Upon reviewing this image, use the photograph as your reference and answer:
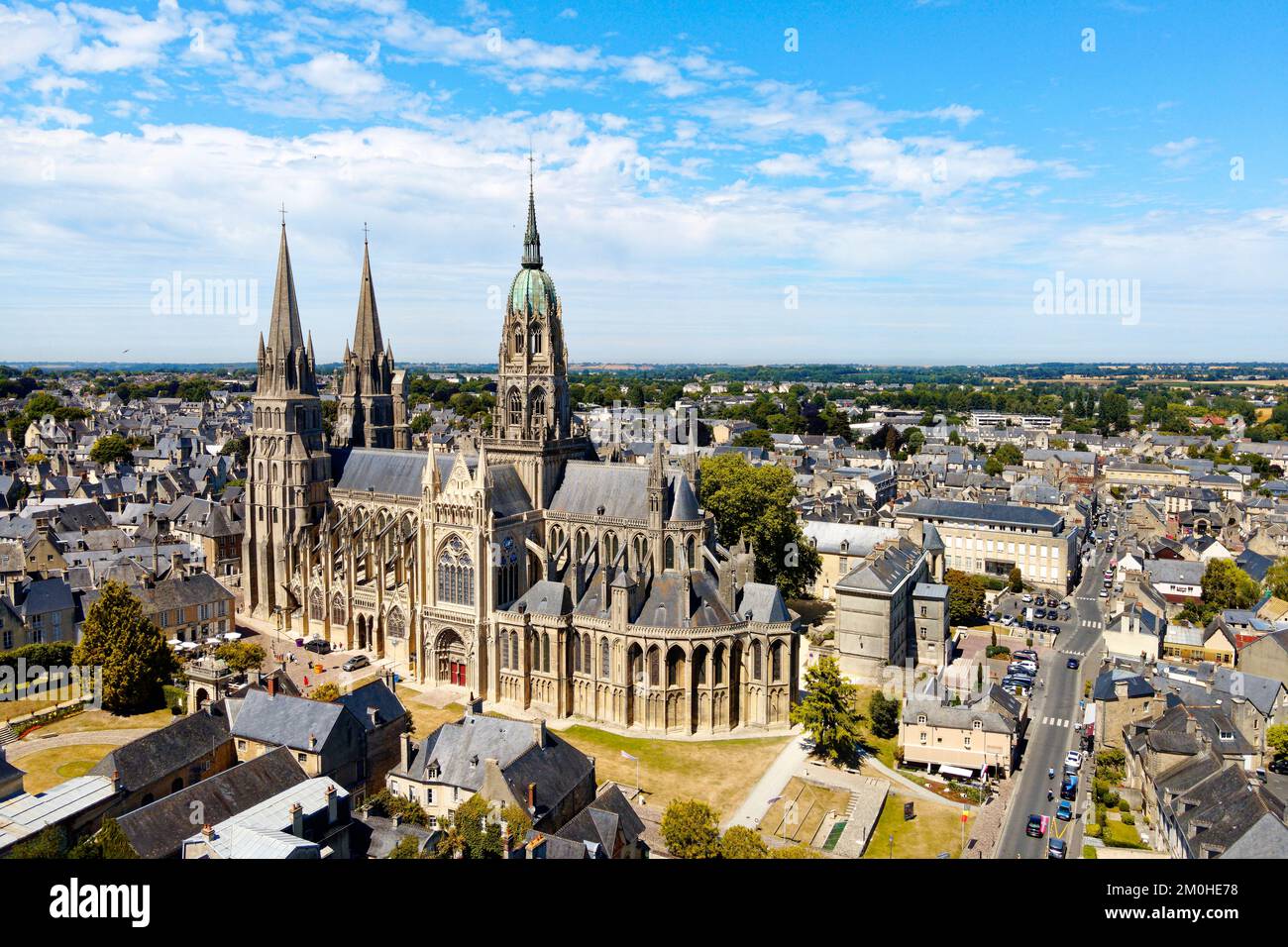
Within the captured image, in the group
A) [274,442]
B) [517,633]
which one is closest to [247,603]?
[274,442]

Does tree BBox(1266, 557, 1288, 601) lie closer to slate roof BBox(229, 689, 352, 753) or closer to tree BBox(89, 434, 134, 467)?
slate roof BBox(229, 689, 352, 753)

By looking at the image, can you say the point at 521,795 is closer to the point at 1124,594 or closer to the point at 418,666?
the point at 418,666

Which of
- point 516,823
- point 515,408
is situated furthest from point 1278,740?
point 515,408

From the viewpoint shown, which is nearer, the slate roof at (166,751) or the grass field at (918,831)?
the slate roof at (166,751)

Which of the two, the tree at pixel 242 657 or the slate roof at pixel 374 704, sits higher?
the slate roof at pixel 374 704

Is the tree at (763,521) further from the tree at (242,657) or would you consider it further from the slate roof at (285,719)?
the slate roof at (285,719)

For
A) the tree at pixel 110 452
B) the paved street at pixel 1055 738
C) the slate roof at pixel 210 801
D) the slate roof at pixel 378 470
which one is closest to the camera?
the slate roof at pixel 210 801

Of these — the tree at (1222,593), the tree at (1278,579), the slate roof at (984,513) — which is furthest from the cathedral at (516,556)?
the tree at (1278,579)

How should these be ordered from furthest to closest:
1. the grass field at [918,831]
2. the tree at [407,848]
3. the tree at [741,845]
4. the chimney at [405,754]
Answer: the chimney at [405,754] < the grass field at [918,831] < the tree at [741,845] < the tree at [407,848]
